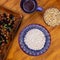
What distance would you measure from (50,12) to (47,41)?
6.3 inches

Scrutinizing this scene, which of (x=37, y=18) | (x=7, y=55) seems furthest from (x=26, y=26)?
(x=7, y=55)

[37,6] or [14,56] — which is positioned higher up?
[37,6]

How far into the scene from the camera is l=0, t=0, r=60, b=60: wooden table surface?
1215 mm

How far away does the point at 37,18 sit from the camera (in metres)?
1.27

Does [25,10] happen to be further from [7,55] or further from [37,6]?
[7,55]

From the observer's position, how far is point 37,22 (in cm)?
126

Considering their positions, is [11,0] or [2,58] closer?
[2,58]

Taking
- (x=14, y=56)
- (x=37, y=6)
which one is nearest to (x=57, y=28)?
(x=37, y=6)

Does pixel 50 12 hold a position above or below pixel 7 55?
above

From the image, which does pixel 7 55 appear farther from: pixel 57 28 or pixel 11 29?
pixel 57 28

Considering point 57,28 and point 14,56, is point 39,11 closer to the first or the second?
point 57,28

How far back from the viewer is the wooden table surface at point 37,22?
1.21m

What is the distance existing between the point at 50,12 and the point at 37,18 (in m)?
0.08

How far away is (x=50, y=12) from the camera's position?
127 cm
